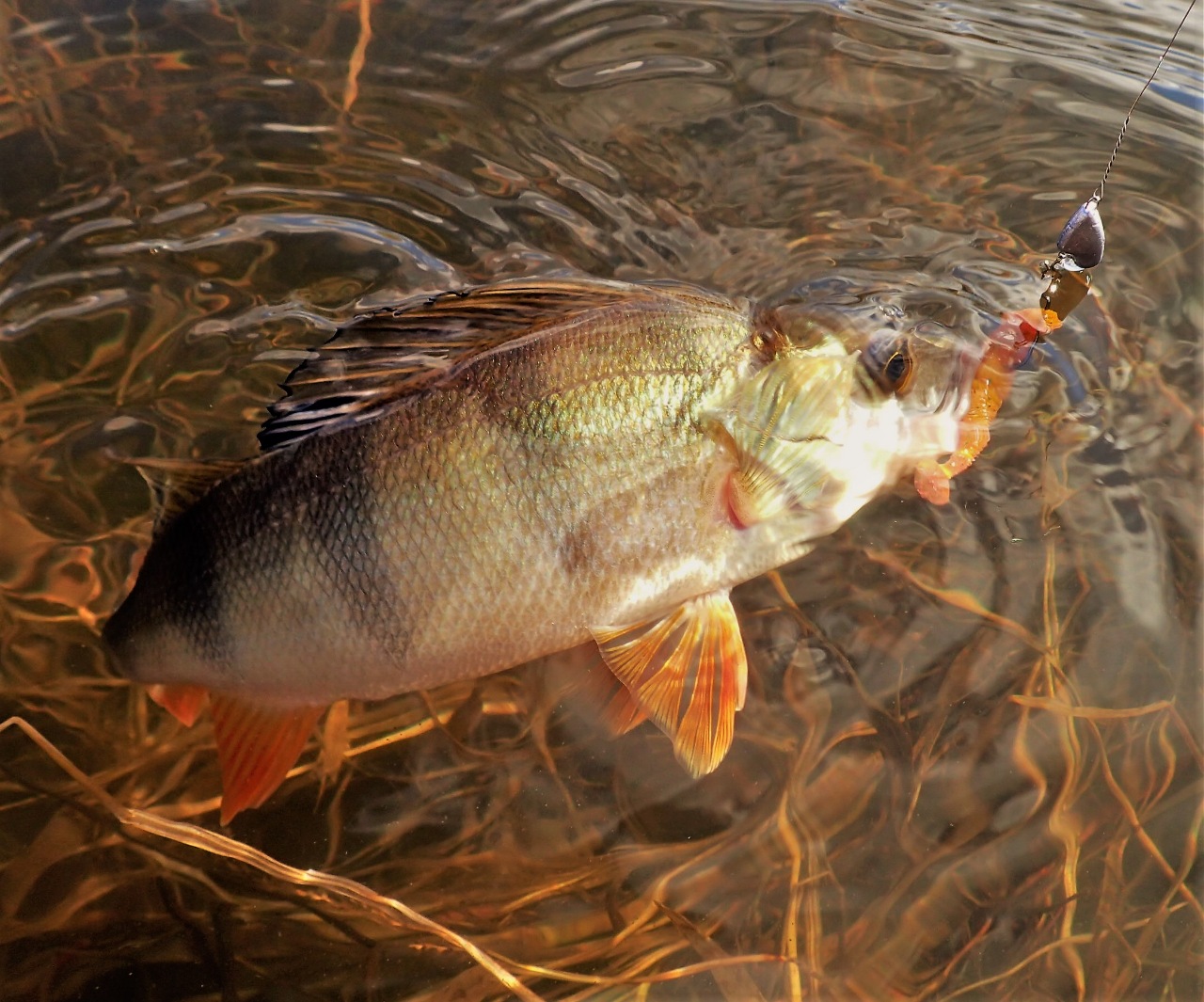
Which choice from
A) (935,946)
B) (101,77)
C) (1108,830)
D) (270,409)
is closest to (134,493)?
(270,409)

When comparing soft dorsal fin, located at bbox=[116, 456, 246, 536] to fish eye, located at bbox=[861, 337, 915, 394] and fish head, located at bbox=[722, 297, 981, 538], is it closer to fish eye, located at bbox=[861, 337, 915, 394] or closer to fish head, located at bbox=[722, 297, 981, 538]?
fish head, located at bbox=[722, 297, 981, 538]

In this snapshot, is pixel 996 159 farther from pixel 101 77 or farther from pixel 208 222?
pixel 101 77

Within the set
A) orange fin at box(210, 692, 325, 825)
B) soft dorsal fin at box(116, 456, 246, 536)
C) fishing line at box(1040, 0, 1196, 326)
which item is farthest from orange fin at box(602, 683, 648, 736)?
fishing line at box(1040, 0, 1196, 326)

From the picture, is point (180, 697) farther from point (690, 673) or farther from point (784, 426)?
point (784, 426)

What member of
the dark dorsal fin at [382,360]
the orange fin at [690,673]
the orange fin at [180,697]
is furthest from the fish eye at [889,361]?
the orange fin at [180,697]

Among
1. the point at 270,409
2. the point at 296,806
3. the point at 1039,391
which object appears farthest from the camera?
the point at 1039,391

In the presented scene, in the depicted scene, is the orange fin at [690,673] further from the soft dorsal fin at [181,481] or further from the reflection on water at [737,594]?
the soft dorsal fin at [181,481]
